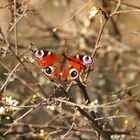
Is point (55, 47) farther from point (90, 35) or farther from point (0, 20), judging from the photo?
point (0, 20)

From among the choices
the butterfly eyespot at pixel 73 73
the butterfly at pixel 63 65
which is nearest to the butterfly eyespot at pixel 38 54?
the butterfly at pixel 63 65

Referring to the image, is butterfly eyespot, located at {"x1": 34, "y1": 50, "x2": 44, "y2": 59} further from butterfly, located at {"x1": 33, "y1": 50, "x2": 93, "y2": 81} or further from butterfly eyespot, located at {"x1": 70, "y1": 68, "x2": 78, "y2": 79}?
butterfly eyespot, located at {"x1": 70, "y1": 68, "x2": 78, "y2": 79}

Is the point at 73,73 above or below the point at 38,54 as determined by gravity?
below

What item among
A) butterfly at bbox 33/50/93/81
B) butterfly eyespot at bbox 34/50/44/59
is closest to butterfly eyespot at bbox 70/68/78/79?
butterfly at bbox 33/50/93/81

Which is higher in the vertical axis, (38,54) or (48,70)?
(38,54)

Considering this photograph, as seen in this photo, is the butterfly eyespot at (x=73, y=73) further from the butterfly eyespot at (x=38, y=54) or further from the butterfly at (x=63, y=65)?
the butterfly eyespot at (x=38, y=54)

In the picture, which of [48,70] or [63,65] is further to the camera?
[63,65]

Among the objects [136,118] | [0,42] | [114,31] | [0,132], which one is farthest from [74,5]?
[0,42]

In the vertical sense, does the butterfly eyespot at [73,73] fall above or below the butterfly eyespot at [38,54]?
below
